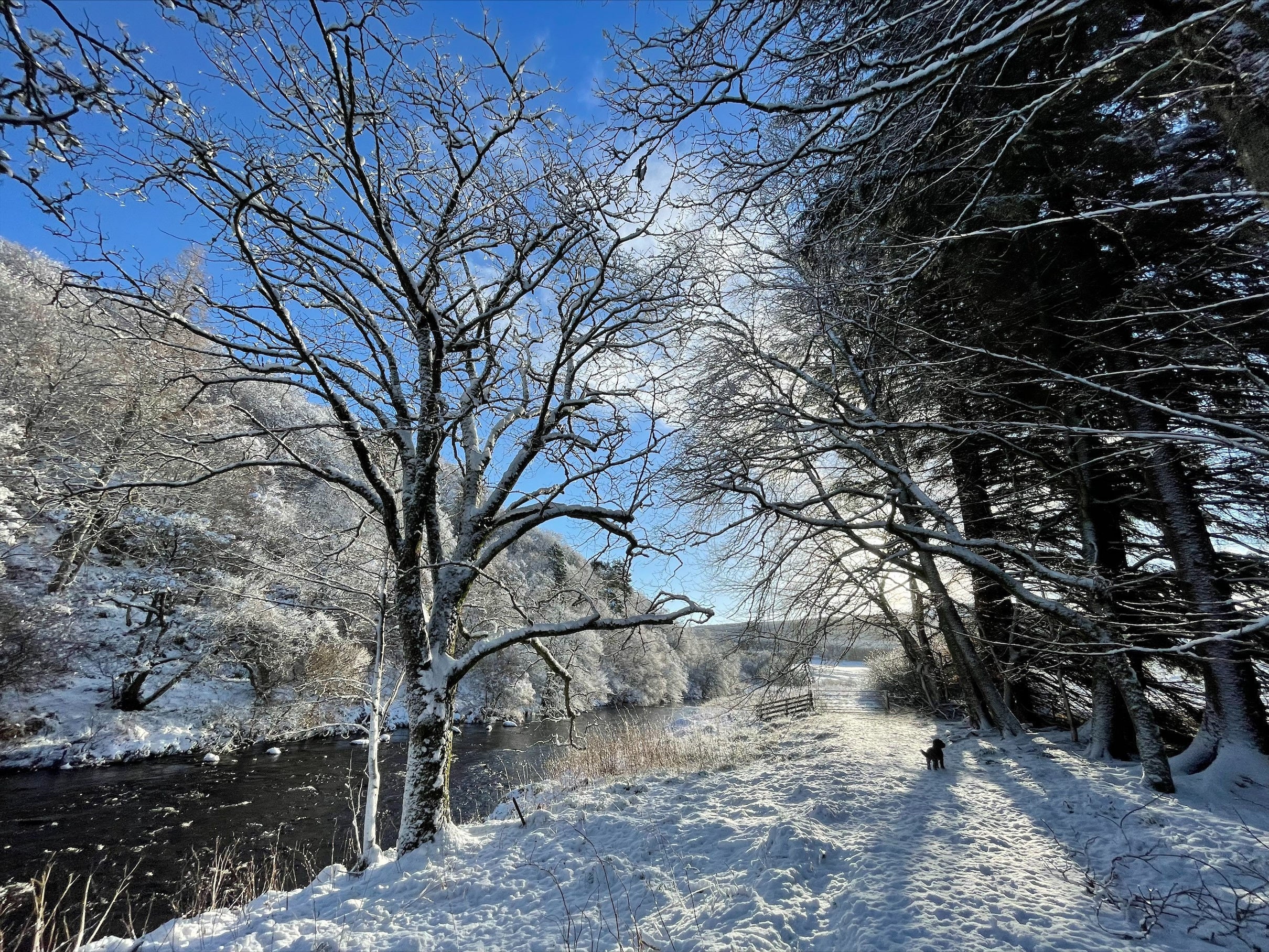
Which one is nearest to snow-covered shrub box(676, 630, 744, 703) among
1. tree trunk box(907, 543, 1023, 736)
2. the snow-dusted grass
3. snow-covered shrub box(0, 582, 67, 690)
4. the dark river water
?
the snow-dusted grass

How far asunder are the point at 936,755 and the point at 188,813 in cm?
1419

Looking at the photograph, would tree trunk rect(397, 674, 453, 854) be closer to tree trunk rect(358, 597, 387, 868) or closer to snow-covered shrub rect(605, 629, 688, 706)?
tree trunk rect(358, 597, 387, 868)

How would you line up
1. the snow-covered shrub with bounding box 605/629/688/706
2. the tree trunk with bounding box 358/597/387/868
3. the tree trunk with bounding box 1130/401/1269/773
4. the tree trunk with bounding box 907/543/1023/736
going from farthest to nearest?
the snow-covered shrub with bounding box 605/629/688/706 < the tree trunk with bounding box 907/543/1023/736 < the tree trunk with bounding box 1130/401/1269/773 < the tree trunk with bounding box 358/597/387/868

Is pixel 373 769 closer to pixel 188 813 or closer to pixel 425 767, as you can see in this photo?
pixel 425 767

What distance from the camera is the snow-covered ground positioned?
11.9 feet

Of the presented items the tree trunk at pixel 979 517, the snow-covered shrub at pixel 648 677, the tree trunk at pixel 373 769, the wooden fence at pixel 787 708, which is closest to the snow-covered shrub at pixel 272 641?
the tree trunk at pixel 373 769

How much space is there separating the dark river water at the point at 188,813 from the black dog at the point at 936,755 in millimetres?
6063

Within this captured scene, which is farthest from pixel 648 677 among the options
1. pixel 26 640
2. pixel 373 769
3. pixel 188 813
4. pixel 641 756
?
pixel 373 769

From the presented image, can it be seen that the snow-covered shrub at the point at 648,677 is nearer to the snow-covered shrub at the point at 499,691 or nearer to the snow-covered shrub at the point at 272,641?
the snow-covered shrub at the point at 499,691

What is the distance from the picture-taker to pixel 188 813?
1019 centimetres

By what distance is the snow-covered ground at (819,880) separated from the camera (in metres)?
3.64

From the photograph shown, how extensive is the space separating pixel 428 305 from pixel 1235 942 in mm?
8478

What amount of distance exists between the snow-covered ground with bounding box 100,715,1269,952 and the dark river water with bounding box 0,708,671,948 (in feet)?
6.21

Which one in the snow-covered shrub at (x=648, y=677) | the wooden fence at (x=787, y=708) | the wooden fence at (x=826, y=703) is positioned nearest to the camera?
the wooden fence at (x=787, y=708)
